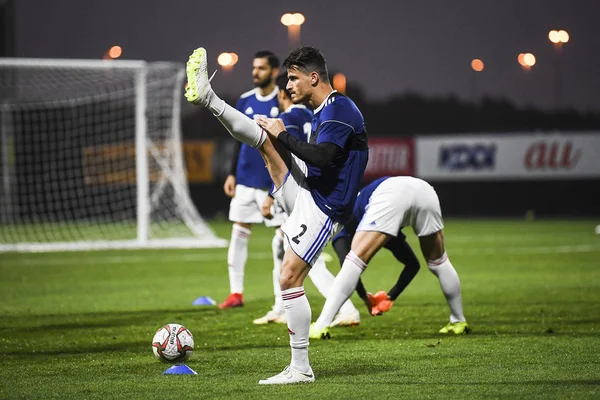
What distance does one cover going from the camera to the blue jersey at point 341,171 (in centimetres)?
616

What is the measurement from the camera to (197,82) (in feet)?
19.1

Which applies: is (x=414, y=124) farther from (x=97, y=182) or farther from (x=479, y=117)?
(x=97, y=182)

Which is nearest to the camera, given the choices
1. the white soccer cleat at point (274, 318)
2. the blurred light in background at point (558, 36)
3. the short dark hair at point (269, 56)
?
the white soccer cleat at point (274, 318)

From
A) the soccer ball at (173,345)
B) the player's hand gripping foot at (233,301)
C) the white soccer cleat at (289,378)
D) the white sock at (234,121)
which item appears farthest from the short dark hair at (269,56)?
the white soccer cleat at (289,378)

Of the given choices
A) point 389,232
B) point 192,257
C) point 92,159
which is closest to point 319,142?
point 389,232

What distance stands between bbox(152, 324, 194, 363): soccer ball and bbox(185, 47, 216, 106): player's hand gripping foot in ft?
5.76

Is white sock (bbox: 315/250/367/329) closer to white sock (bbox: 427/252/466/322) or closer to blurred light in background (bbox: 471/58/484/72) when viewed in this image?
white sock (bbox: 427/252/466/322)

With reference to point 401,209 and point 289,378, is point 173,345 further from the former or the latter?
point 401,209

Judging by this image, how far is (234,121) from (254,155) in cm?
450

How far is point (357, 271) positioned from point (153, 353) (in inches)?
64.2

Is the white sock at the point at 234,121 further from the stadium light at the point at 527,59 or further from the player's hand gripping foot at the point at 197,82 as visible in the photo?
the stadium light at the point at 527,59

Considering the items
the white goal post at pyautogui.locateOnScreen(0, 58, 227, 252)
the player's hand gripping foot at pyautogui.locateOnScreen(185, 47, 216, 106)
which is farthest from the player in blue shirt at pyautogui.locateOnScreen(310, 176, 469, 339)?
the white goal post at pyautogui.locateOnScreen(0, 58, 227, 252)

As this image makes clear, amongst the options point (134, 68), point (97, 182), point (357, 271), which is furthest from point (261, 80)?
point (97, 182)

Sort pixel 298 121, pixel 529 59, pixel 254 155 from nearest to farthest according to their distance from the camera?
pixel 298 121 → pixel 254 155 → pixel 529 59
